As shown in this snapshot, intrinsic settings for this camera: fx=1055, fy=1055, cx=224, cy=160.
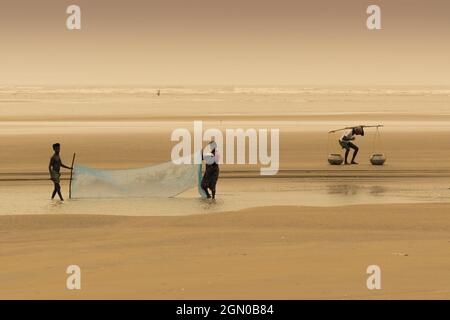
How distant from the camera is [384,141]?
45.7 m

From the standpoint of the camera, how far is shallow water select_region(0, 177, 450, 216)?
21.7 meters

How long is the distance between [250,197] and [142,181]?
8.29 feet

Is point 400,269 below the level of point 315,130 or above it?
below

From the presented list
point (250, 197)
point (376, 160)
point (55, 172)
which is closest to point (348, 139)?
point (376, 160)

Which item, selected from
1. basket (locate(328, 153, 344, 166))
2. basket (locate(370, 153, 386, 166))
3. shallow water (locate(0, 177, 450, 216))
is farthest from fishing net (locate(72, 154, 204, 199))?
basket (locate(370, 153, 386, 166))

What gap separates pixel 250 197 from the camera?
958 inches

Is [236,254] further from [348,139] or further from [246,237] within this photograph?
[348,139]

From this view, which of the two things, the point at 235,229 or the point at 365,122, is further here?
the point at 365,122

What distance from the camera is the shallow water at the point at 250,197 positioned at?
2173 cm

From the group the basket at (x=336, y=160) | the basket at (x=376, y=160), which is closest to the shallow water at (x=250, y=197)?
the basket at (x=376, y=160)

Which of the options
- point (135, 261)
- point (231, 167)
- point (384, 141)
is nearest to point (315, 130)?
point (384, 141)

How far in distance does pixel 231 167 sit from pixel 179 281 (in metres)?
18.6
